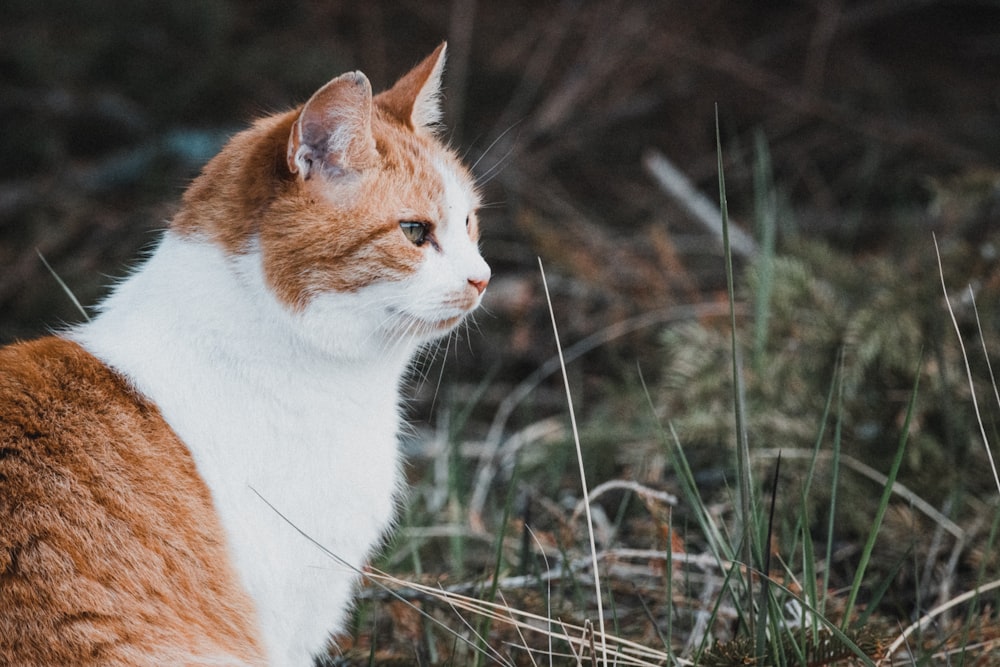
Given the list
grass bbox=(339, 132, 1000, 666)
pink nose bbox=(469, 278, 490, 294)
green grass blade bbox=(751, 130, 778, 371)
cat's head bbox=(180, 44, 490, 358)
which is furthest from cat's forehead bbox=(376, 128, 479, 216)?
green grass blade bbox=(751, 130, 778, 371)

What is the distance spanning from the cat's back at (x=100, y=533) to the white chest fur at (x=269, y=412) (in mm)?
39

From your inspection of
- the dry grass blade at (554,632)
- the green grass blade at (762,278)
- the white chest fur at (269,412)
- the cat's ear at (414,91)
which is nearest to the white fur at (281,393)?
the white chest fur at (269,412)

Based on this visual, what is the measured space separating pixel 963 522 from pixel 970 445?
0.15 metres

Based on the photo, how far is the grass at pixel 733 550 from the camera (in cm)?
124

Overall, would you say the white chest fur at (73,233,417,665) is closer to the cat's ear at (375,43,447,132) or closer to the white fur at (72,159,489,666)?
the white fur at (72,159,489,666)

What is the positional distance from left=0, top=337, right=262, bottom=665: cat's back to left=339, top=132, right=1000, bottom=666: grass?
9.5 inches

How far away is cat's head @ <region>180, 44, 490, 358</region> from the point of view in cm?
132

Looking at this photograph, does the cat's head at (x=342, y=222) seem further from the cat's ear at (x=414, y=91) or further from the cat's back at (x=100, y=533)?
the cat's back at (x=100, y=533)

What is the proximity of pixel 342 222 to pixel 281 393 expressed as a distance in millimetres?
263

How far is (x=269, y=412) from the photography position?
1.31 meters

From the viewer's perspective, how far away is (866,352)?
2.08 metres

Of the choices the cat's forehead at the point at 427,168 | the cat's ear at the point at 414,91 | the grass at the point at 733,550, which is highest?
the cat's ear at the point at 414,91

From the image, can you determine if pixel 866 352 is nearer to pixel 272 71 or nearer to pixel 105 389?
pixel 105 389

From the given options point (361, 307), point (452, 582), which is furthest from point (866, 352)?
point (361, 307)
